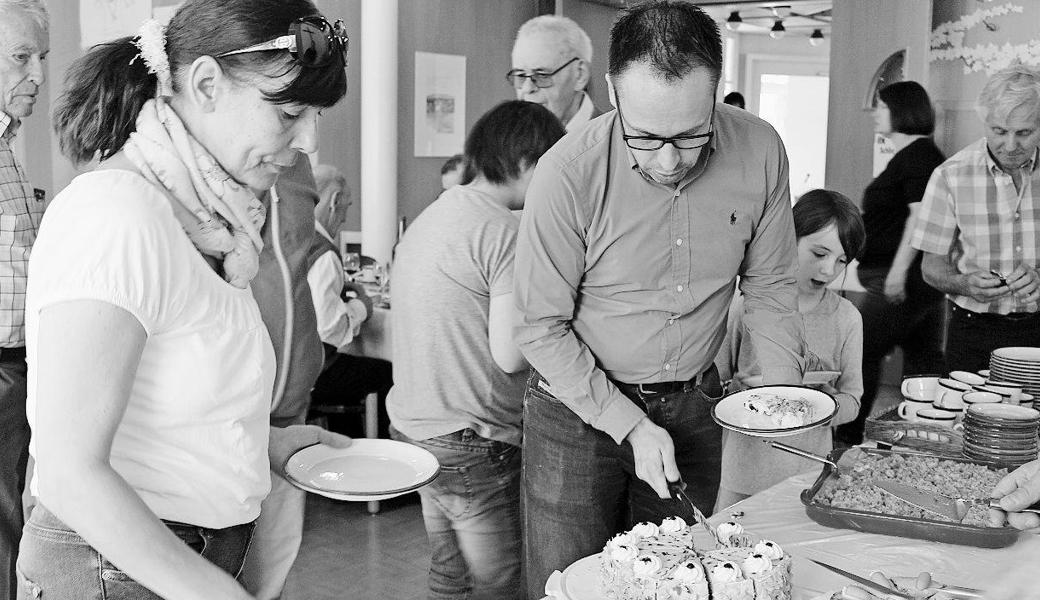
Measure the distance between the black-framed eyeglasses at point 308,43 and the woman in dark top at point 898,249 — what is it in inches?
137

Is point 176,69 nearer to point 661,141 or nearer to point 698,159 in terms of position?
point 661,141

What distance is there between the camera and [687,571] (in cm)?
127

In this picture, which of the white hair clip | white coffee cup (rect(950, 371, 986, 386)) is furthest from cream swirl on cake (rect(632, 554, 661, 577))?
white coffee cup (rect(950, 371, 986, 386))

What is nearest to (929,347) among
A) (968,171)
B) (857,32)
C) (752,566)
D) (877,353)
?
(877,353)

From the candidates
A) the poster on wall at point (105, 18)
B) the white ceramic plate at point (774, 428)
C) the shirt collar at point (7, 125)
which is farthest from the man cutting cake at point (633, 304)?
the poster on wall at point (105, 18)

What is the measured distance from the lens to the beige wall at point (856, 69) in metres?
5.51

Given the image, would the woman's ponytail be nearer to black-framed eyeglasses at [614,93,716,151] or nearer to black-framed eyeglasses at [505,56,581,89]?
black-framed eyeglasses at [614,93,716,151]

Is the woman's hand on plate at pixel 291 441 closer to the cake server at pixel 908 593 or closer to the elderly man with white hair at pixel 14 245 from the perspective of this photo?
the cake server at pixel 908 593

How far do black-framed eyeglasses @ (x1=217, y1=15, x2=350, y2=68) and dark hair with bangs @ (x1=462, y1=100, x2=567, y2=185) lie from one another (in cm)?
111

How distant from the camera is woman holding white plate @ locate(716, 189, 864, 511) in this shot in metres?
2.43

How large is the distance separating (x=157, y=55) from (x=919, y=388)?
2032 millimetres

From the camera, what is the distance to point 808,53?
40.4 ft

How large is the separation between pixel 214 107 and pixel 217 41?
0.23 feet

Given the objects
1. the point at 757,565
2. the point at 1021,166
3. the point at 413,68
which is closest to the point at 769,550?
the point at 757,565
